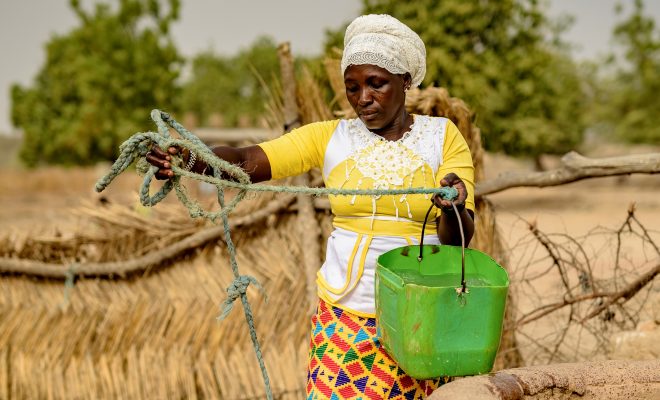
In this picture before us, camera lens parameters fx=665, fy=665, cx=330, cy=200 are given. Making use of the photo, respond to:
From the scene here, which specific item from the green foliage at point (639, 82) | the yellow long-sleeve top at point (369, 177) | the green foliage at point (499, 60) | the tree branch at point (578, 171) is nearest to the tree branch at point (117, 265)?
the tree branch at point (578, 171)

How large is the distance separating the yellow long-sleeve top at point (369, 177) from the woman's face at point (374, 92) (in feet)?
0.26

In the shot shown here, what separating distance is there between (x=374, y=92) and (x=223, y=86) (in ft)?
137

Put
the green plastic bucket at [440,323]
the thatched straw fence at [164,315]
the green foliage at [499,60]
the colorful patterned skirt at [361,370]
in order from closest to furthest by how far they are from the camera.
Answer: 1. the green plastic bucket at [440,323]
2. the colorful patterned skirt at [361,370]
3. the thatched straw fence at [164,315]
4. the green foliage at [499,60]

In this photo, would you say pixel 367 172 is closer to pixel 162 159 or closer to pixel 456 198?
pixel 456 198

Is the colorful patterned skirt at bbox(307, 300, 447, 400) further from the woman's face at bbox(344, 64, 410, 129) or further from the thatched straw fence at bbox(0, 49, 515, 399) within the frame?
the thatched straw fence at bbox(0, 49, 515, 399)

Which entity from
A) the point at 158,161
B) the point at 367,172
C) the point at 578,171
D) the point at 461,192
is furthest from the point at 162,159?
the point at 578,171

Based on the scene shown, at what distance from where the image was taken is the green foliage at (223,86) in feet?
128

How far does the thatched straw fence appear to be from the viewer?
12.2 ft

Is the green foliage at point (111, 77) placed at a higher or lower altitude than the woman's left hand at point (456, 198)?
higher

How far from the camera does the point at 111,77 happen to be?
85.0ft

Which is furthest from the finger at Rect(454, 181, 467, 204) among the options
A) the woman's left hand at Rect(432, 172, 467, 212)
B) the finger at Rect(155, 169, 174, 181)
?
the finger at Rect(155, 169, 174, 181)

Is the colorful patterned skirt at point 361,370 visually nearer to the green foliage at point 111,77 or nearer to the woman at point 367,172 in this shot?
the woman at point 367,172

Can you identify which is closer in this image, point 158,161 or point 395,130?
point 158,161

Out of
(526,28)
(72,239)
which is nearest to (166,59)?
(526,28)
